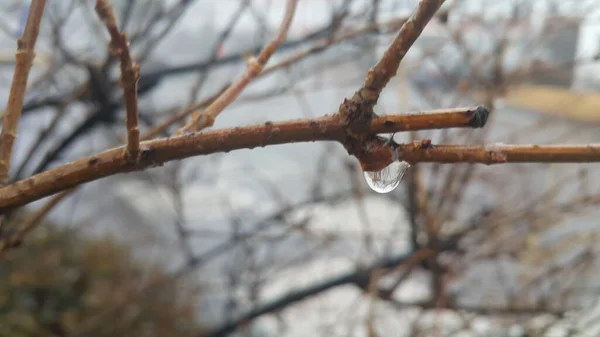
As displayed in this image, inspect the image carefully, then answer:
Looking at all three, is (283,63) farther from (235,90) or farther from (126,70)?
(126,70)

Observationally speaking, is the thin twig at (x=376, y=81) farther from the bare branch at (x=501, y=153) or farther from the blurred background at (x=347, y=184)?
the blurred background at (x=347, y=184)

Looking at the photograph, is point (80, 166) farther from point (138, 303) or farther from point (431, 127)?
point (138, 303)

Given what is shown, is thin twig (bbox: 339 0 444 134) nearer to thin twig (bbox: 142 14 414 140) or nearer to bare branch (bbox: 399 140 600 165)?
bare branch (bbox: 399 140 600 165)

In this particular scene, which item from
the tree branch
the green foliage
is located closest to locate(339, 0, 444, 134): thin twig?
the tree branch

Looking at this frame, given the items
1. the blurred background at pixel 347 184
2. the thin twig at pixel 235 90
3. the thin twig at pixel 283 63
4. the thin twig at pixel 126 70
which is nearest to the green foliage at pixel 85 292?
the blurred background at pixel 347 184

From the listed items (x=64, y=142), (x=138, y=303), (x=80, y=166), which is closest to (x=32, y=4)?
(x=80, y=166)

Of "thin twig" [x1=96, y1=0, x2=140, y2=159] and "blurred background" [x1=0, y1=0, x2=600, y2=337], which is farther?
"blurred background" [x1=0, y1=0, x2=600, y2=337]
